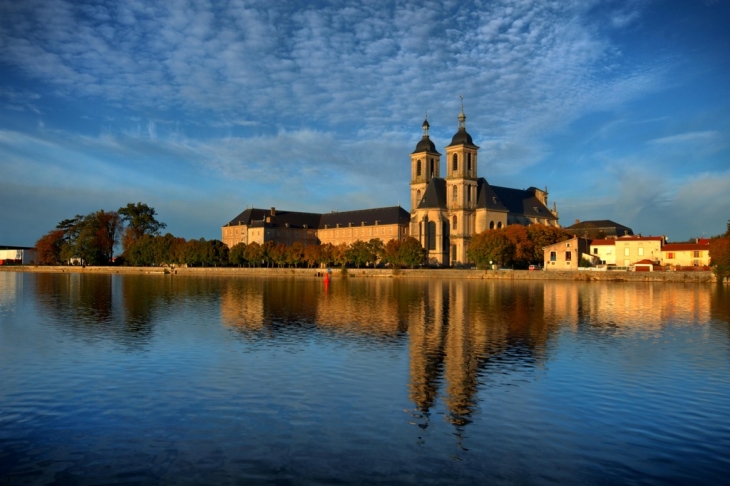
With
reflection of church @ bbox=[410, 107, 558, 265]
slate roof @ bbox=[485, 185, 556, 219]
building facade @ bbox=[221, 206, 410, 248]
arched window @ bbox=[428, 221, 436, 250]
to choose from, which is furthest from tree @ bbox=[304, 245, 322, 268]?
slate roof @ bbox=[485, 185, 556, 219]

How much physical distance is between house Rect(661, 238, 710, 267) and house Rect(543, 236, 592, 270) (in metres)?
9.98

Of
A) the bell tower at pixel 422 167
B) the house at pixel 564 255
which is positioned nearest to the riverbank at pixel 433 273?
the house at pixel 564 255

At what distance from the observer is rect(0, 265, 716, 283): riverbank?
67.6 meters

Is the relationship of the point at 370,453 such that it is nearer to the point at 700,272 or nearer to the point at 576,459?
the point at 576,459

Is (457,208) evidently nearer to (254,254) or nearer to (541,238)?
(541,238)

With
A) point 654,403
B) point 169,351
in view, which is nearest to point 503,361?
point 654,403

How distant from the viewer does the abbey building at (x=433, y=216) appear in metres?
113

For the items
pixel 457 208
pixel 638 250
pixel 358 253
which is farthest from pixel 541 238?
pixel 358 253

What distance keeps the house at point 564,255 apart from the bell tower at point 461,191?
26554 mm

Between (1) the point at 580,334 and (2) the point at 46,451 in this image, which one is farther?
(1) the point at 580,334

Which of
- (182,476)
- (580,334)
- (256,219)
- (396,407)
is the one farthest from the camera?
(256,219)

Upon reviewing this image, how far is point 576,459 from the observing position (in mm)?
9094

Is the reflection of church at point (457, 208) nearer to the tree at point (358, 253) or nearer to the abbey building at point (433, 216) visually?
the abbey building at point (433, 216)

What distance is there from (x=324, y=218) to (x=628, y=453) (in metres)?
140
